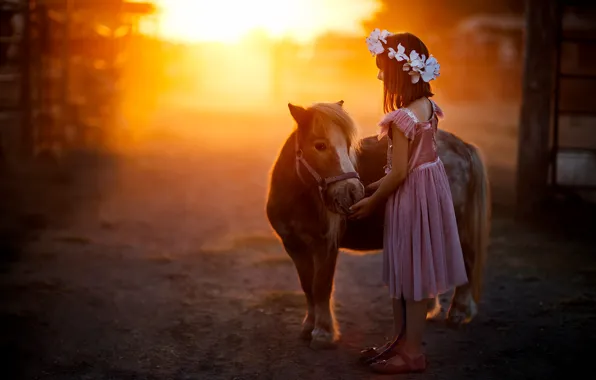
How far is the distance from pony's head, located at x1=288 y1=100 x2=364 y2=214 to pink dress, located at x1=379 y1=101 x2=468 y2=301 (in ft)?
0.76

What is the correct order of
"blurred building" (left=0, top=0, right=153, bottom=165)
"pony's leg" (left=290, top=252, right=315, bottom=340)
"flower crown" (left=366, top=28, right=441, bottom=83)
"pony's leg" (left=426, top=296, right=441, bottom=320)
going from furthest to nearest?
1. "blurred building" (left=0, top=0, right=153, bottom=165)
2. "pony's leg" (left=426, top=296, right=441, bottom=320)
3. "pony's leg" (left=290, top=252, right=315, bottom=340)
4. "flower crown" (left=366, top=28, right=441, bottom=83)

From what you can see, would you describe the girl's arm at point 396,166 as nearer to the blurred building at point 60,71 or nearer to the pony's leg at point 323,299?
the pony's leg at point 323,299

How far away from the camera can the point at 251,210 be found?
9609 mm

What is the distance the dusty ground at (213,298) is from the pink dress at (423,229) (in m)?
0.54

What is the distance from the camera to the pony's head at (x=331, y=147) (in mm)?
4074

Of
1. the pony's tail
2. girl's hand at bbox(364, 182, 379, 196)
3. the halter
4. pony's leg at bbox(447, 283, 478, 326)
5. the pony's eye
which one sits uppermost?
the pony's eye

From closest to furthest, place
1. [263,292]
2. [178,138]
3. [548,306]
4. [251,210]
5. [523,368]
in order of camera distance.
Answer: [523,368] < [548,306] < [263,292] < [251,210] < [178,138]

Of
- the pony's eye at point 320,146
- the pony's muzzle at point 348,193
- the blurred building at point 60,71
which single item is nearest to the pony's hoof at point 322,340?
the pony's muzzle at point 348,193

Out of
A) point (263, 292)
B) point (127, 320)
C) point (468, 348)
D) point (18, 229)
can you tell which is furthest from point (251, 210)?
point (468, 348)

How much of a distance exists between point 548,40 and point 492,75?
2432 cm

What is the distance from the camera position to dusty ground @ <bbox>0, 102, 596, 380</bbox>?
446 centimetres

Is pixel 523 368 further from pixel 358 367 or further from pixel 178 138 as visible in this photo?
pixel 178 138

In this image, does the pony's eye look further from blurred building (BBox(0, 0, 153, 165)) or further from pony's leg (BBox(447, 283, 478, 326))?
blurred building (BBox(0, 0, 153, 165))

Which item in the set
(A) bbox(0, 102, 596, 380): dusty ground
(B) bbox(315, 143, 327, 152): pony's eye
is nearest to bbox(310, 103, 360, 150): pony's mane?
(B) bbox(315, 143, 327, 152): pony's eye
